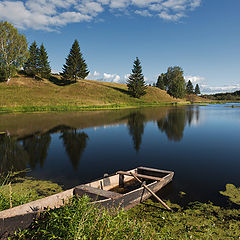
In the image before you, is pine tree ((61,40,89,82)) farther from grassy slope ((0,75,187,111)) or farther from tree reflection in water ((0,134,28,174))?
tree reflection in water ((0,134,28,174))

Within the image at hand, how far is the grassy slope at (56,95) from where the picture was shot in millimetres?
61531

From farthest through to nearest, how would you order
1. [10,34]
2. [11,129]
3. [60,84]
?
[60,84], [10,34], [11,129]

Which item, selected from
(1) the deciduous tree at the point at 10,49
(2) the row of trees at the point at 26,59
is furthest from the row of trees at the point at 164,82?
(1) the deciduous tree at the point at 10,49

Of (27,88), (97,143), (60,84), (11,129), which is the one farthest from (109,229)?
(60,84)

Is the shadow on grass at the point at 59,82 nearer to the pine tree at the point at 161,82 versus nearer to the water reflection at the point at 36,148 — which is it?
the water reflection at the point at 36,148

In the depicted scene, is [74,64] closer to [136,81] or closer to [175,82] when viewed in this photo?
[136,81]

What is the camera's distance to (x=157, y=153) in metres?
17.8

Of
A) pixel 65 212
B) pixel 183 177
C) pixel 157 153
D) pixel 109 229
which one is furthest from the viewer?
pixel 157 153

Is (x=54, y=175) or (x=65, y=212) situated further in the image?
(x=54, y=175)

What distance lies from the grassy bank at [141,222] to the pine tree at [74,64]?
82.4 m

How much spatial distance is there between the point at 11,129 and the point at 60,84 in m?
62.5

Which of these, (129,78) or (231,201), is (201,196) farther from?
(129,78)

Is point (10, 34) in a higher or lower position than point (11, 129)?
higher

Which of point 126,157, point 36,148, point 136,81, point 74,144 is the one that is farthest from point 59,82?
point 126,157
